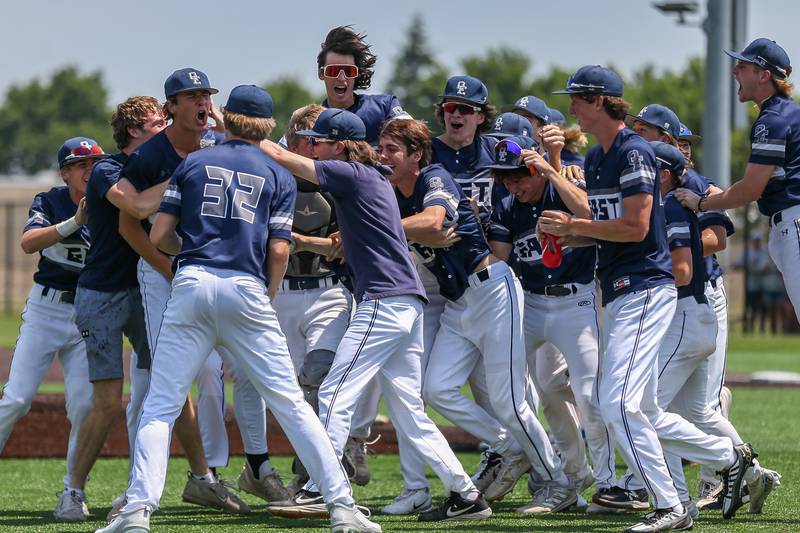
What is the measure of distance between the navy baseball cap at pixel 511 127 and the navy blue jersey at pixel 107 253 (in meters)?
2.33

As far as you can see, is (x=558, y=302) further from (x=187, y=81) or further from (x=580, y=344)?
(x=187, y=81)

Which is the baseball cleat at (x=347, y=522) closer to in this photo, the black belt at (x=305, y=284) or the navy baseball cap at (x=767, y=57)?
the black belt at (x=305, y=284)

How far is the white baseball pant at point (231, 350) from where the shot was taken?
20.7 feet

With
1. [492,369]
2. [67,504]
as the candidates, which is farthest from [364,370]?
[67,504]

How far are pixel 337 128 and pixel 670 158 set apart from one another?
191 cm

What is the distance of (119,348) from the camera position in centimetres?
778

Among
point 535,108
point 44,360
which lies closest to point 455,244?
point 535,108

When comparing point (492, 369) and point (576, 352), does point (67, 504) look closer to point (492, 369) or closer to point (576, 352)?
point (492, 369)

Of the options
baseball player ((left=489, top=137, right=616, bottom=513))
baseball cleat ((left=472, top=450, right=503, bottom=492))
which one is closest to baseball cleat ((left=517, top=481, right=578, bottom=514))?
baseball player ((left=489, top=137, right=616, bottom=513))

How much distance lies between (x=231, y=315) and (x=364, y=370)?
39.6 inches

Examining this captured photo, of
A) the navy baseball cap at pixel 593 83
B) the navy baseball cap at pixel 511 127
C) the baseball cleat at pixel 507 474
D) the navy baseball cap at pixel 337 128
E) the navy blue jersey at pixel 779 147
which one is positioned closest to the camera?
the navy baseball cap at pixel 593 83

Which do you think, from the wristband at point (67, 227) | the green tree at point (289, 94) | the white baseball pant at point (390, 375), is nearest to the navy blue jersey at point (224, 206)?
the white baseball pant at point (390, 375)

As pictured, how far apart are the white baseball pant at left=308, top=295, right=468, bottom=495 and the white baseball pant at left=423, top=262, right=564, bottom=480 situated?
1.42ft

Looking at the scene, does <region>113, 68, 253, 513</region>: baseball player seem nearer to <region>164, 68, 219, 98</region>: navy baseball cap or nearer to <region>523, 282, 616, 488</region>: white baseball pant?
<region>164, 68, 219, 98</region>: navy baseball cap
